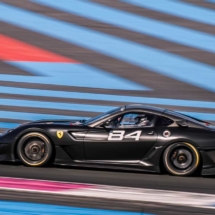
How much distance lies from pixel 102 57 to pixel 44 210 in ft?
28.7

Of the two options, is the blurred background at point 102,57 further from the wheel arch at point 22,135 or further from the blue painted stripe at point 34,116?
the wheel arch at point 22,135

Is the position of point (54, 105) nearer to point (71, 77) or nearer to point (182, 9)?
point (71, 77)

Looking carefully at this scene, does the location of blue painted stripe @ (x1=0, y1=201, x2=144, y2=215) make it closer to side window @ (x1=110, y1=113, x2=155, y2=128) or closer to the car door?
the car door

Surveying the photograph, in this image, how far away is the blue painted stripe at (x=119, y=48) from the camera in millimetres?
13906

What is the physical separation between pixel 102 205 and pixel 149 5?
1053 centimetres

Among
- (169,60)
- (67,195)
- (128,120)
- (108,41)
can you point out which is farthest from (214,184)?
(108,41)

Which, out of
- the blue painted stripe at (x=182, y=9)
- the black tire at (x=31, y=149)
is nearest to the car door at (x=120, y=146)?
the black tire at (x=31, y=149)

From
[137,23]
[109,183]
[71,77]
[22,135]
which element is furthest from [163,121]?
[137,23]

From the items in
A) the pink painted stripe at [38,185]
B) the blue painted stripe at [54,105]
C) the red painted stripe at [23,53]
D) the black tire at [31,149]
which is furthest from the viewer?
the red painted stripe at [23,53]

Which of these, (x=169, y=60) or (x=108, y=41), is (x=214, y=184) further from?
(x=108, y=41)

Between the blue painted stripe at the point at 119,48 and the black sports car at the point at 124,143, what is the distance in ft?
17.1

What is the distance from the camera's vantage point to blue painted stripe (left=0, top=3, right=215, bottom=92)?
1391 centimetres

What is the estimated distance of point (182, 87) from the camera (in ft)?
44.4

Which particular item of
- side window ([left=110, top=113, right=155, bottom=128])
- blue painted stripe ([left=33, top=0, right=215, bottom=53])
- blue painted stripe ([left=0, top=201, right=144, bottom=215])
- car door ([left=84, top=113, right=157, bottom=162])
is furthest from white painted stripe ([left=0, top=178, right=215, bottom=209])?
blue painted stripe ([left=33, top=0, right=215, bottom=53])
